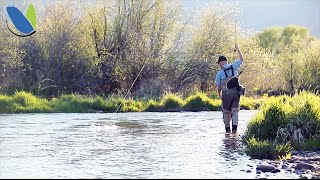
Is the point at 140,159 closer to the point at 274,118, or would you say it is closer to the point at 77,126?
the point at 274,118

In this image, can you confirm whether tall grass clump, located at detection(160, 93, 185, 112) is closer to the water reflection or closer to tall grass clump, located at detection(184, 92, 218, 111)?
tall grass clump, located at detection(184, 92, 218, 111)

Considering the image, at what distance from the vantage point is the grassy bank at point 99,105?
86.1ft

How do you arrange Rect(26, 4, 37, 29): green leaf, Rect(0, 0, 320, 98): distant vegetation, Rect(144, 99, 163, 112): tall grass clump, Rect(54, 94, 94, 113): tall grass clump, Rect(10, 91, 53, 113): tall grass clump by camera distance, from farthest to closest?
Rect(26, 4, 37, 29): green leaf < Rect(0, 0, 320, 98): distant vegetation < Rect(144, 99, 163, 112): tall grass clump < Rect(54, 94, 94, 113): tall grass clump < Rect(10, 91, 53, 113): tall grass clump

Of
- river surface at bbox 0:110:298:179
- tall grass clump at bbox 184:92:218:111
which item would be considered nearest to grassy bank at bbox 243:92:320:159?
river surface at bbox 0:110:298:179

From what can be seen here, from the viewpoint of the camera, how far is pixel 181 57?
3503cm

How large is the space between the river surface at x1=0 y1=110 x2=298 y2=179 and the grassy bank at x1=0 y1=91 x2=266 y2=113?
6907 millimetres

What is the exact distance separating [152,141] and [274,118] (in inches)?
104

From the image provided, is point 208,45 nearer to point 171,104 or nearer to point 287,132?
point 171,104

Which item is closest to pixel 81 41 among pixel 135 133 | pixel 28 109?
pixel 28 109

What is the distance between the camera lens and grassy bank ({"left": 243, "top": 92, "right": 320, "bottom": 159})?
41.4ft

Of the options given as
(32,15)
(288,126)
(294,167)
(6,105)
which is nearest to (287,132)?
(288,126)

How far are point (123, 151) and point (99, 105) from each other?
1479cm

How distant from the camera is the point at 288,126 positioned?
1284 centimetres

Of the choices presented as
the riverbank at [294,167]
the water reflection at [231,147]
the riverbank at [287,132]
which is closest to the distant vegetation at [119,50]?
the water reflection at [231,147]
